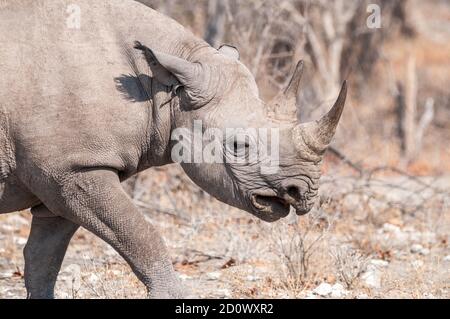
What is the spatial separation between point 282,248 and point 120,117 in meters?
2.33

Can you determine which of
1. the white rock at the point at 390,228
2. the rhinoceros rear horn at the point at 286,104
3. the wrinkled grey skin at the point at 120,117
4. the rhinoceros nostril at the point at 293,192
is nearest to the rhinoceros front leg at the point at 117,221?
the wrinkled grey skin at the point at 120,117

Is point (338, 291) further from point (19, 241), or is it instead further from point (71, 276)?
point (19, 241)

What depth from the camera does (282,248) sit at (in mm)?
8086

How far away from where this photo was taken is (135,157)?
6.36 metres

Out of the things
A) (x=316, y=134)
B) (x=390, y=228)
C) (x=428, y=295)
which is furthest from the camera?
(x=390, y=228)

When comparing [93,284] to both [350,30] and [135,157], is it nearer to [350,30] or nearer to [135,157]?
[135,157]

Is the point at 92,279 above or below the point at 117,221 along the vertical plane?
below

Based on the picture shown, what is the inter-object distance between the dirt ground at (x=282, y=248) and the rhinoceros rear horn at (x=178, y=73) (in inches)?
61.0

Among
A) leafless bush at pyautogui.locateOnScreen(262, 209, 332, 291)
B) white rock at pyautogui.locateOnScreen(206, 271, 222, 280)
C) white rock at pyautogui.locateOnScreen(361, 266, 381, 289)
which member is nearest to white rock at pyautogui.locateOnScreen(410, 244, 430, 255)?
white rock at pyautogui.locateOnScreen(361, 266, 381, 289)

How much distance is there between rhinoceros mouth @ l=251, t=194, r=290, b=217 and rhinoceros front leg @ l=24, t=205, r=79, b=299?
1520 millimetres

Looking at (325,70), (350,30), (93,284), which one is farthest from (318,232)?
(350,30)

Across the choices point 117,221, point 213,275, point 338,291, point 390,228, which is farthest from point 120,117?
point 390,228

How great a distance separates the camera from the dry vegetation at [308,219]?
7.96m

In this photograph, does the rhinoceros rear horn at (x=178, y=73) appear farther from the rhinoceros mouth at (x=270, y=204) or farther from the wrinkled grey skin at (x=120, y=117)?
the rhinoceros mouth at (x=270, y=204)
